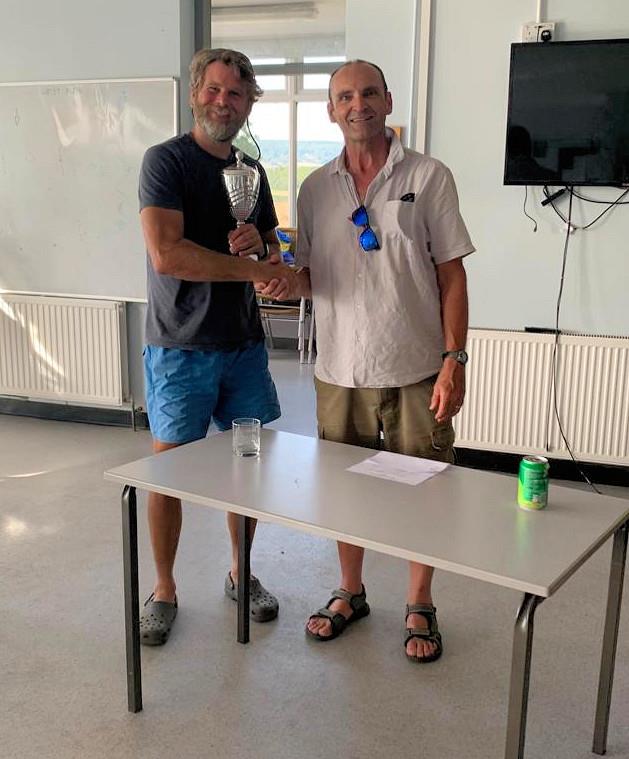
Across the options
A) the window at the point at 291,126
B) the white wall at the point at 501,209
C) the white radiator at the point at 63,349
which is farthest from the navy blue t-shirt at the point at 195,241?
the window at the point at 291,126

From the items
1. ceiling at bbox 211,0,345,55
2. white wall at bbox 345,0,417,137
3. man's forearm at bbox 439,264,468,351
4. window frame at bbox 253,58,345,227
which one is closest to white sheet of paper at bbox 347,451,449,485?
man's forearm at bbox 439,264,468,351

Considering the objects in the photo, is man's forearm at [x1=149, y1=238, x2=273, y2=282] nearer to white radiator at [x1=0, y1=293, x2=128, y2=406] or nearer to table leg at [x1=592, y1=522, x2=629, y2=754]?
table leg at [x1=592, y1=522, x2=629, y2=754]

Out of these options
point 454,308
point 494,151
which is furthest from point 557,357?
point 454,308

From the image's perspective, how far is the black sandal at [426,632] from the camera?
230 centimetres

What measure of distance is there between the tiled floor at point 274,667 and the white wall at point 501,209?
4.20ft

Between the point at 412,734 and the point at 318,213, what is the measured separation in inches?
55.7

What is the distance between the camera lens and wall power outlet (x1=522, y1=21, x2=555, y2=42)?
3562 mm

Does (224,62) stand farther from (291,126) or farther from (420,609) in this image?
(291,126)

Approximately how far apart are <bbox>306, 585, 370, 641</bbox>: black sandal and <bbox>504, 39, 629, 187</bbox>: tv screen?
2.14 metres

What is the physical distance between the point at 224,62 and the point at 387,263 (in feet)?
2.33

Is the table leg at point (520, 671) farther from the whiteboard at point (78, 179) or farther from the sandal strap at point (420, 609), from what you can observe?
the whiteboard at point (78, 179)

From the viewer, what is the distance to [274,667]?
227 cm

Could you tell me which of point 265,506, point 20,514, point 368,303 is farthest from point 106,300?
point 265,506

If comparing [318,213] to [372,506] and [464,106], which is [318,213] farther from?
[464,106]
